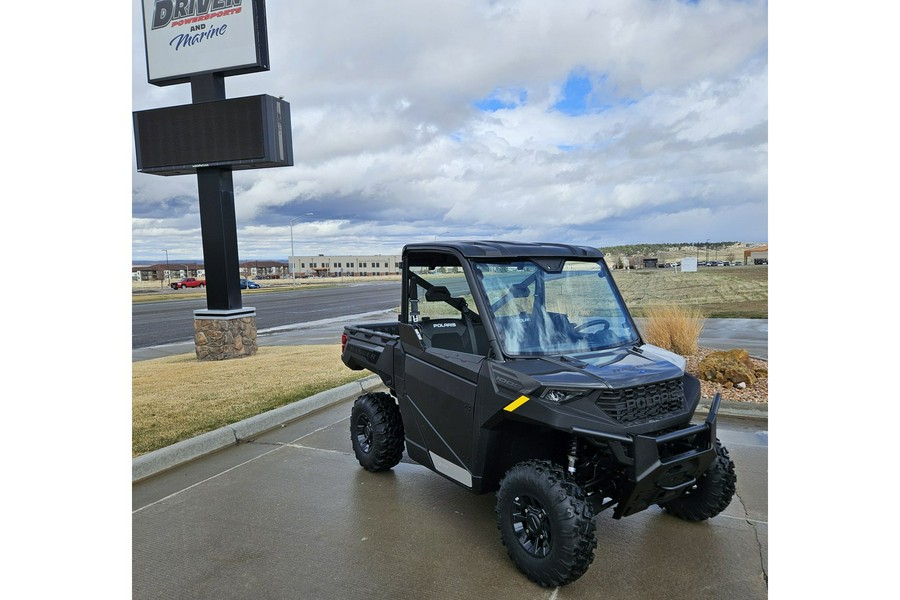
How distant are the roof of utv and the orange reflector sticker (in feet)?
3.48

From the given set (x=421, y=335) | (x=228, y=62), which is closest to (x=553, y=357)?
(x=421, y=335)

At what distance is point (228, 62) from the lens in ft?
40.2

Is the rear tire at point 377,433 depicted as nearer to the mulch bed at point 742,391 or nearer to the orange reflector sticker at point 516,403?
the orange reflector sticker at point 516,403

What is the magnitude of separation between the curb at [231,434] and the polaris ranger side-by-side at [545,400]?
2.25 meters

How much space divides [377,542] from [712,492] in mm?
2258

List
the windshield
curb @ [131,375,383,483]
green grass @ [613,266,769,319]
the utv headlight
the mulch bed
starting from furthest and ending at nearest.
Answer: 1. green grass @ [613,266,769,319]
2. the mulch bed
3. curb @ [131,375,383,483]
4. the windshield
5. the utv headlight

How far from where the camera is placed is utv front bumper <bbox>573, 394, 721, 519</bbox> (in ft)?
10.3

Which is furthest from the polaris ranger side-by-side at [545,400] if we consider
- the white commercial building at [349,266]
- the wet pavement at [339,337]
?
the white commercial building at [349,266]

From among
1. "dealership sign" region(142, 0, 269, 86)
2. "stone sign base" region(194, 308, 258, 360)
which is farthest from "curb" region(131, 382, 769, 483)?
"dealership sign" region(142, 0, 269, 86)

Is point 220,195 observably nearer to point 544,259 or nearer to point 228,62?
point 228,62

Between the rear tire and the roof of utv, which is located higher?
the roof of utv

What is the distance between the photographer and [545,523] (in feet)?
10.8

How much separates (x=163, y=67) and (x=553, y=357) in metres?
12.6

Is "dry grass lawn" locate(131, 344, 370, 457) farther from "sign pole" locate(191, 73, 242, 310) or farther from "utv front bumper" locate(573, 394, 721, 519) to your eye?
"utv front bumper" locate(573, 394, 721, 519)
